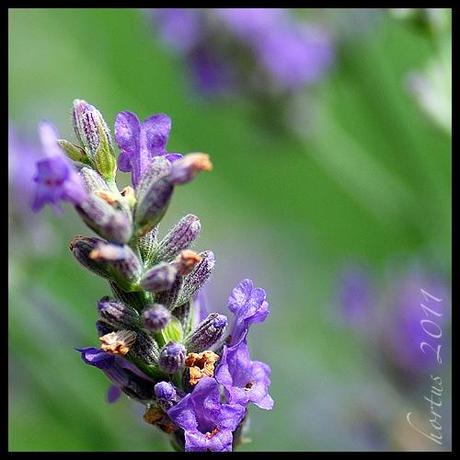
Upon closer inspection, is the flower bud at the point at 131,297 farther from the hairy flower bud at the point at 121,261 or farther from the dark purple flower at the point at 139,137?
the dark purple flower at the point at 139,137

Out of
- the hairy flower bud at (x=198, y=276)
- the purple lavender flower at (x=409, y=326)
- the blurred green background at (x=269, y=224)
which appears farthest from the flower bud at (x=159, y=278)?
the purple lavender flower at (x=409, y=326)

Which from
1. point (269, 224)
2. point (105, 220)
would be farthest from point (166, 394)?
point (269, 224)

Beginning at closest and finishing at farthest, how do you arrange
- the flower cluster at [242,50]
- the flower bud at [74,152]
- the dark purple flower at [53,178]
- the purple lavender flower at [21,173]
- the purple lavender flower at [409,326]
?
1. the dark purple flower at [53,178]
2. the flower bud at [74,152]
3. the purple lavender flower at [409,326]
4. the purple lavender flower at [21,173]
5. the flower cluster at [242,50]

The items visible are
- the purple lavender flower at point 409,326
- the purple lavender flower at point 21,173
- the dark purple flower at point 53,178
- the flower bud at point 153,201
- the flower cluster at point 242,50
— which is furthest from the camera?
the flower cluster at point 242,50

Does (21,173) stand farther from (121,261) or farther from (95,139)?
(121,261)

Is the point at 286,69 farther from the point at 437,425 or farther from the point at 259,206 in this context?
the point at 437,425

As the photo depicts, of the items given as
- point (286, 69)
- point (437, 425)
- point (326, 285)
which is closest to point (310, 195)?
point (326, 285)

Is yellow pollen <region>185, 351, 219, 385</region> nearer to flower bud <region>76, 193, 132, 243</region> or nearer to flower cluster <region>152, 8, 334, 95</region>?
flower bud <region>76, 193, 132, 243</region>

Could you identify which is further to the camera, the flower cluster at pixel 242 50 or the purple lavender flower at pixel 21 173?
the flower cluster at pixel 242 50
